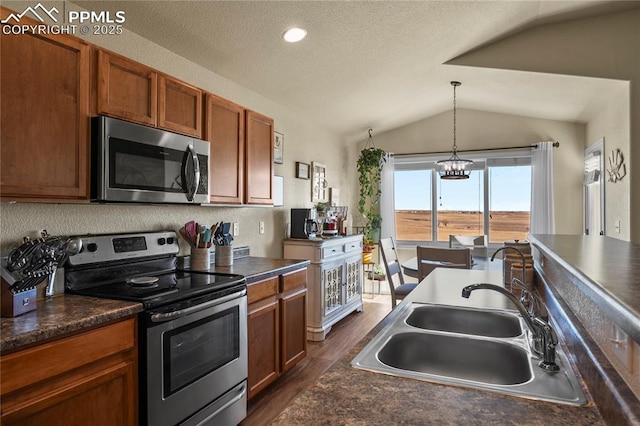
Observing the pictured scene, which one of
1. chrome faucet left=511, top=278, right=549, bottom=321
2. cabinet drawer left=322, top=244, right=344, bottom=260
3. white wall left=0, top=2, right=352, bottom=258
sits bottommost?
cabinet drawer left=322, top=244, right=344, bottom=260

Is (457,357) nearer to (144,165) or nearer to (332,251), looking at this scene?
(144,165)

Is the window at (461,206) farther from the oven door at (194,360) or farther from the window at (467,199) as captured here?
the oven door at (194,360)

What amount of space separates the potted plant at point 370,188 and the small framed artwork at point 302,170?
4.54 feet

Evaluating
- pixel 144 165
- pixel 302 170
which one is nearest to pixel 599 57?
pixel 302 170

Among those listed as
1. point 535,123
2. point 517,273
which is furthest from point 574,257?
point 535,123

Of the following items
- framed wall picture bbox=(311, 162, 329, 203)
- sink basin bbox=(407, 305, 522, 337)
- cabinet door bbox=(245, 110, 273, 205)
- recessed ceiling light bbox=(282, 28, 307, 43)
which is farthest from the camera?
framed wall picture bbox=(311, 162, 329, 203)

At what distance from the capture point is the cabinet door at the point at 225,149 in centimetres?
254

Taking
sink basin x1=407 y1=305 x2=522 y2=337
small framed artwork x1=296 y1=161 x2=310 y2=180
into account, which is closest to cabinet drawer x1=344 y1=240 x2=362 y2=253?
small framed artwork x1=296 y1=161 x2=310 y2=180

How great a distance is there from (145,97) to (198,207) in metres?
1.03

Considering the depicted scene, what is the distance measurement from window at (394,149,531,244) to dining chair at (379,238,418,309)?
2.06 metres

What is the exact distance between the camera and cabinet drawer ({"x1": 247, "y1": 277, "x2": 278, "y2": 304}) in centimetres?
244

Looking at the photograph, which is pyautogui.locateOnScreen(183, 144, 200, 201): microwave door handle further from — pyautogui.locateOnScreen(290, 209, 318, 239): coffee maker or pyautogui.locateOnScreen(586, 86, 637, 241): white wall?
pyautogui.locateOnScreen(586, 86, 637, 241): white wall

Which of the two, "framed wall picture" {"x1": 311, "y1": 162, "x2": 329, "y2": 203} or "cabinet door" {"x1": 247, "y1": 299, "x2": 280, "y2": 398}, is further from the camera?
"framed wall picture" {"x1": 311, "y1": 162, "x2": 329, "y2": 203}

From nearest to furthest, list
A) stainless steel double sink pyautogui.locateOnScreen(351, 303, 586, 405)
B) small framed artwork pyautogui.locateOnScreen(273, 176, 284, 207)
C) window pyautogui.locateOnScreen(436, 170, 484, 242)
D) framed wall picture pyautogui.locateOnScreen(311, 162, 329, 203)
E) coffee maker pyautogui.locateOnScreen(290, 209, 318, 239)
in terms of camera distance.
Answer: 1. stainless steel double sink pyautogui.locateOnScreen(351, 303, 586, 405)
2. small framed artwork pyautogui.locateOnScreen(273, 176, 284, 207)
3. coffee maker pyautogui.locateOnScreen(290, 209, 318, 239)
4. framed wall picture pyautogui.locateOnScreen(311, 162, 329, 203)
5. window pyautogui.locateOnScreen(436, 170, 484, 242)
